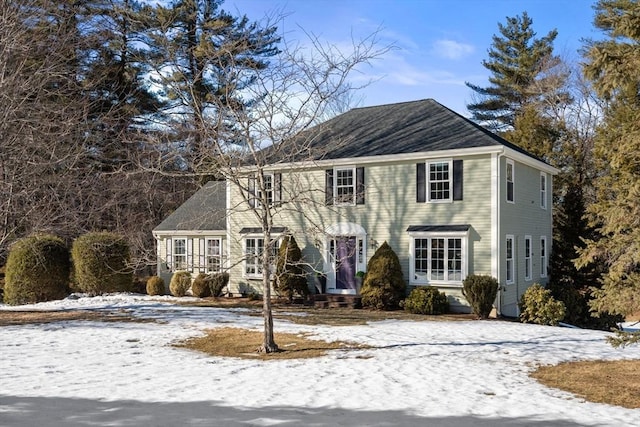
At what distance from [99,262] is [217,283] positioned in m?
4.59

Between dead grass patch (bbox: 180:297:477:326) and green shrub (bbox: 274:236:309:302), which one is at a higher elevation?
green shrub (bbox: 274:236:309:302)

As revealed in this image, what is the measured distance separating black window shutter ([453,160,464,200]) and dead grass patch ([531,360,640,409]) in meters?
8.77

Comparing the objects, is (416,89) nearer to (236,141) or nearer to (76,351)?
(236,141)

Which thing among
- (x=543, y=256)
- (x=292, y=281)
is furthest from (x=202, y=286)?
(x=543, y=256)

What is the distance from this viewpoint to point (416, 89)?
119 feet

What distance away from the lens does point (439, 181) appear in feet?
64.5

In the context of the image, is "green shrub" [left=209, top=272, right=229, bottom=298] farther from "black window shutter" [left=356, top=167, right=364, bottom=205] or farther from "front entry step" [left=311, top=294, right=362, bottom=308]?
"black window shutter" [left=356, top=167, right=364, bottom=205]

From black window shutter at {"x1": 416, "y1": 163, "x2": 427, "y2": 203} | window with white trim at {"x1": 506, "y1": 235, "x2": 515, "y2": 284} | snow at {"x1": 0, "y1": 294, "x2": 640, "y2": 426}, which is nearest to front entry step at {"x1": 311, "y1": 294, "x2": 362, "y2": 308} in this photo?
black window shutter at {"x1": 416, "y1": 163, "x2": 427, "y2": 203}

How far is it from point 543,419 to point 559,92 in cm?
3300

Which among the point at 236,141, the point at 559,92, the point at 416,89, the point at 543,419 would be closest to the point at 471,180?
the point at 236,141

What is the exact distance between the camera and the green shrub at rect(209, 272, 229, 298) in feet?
77.6

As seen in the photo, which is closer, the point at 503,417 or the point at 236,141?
the point at 503,417

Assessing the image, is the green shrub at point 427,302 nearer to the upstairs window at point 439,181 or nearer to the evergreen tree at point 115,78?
the upstairs window at point 439,181

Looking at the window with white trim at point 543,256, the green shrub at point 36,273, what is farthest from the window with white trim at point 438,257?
the green shrub at point 36,273
